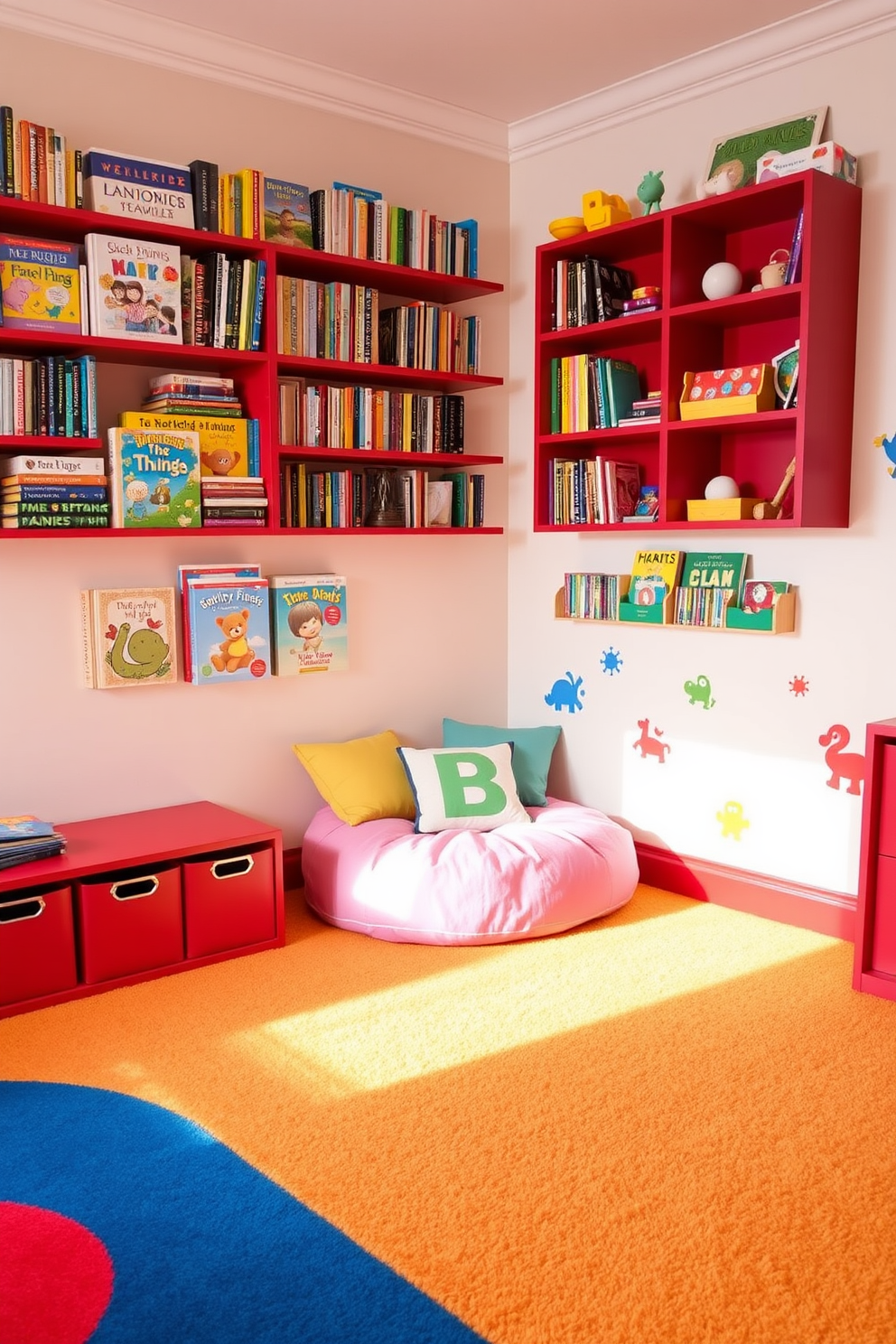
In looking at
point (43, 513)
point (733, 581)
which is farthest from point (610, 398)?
point (43, 513)

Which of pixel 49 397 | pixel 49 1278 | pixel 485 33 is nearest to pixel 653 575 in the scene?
pixel 485 33

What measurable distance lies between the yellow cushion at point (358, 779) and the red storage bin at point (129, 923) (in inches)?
28.5

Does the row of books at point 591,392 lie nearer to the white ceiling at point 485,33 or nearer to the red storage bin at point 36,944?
the white ceiling at point 485,33

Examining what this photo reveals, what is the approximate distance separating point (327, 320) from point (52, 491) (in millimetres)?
1074

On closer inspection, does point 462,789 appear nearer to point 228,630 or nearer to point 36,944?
point 228,630

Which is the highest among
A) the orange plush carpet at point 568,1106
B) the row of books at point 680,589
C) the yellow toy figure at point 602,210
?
the yellow toy figure at point 602,210

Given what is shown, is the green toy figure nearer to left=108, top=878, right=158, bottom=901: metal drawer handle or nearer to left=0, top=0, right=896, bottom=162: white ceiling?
left=0, top=0, right=896, bottom=162: white ceiling

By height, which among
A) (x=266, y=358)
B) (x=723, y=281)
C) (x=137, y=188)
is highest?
(x=137, y=188)

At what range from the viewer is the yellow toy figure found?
3596mm

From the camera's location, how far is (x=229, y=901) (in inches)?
128

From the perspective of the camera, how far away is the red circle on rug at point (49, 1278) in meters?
1.77

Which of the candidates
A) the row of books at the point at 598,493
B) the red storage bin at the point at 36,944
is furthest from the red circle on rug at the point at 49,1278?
the row of books at the point at 598,493

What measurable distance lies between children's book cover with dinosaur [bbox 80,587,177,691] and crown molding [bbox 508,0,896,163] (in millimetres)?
2130

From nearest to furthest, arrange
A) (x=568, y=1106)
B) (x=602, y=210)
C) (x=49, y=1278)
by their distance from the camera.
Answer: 1. (x=49, y=1278)
2. (x=568, y=1106)
3. (x=602, y=210)
